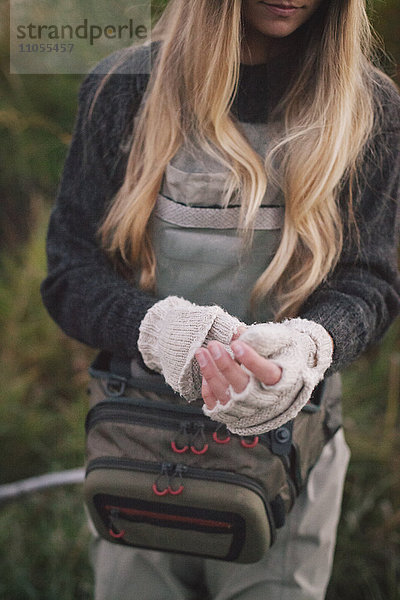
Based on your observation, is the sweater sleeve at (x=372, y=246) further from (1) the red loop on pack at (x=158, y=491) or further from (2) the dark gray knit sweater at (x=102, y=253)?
(1) the red loop on pack at (x=158, y=491)

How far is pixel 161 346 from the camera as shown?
1244mm

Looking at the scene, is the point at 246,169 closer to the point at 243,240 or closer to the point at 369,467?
the point at 243,240

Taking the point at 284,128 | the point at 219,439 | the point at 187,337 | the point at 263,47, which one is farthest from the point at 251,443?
the point at 263,47

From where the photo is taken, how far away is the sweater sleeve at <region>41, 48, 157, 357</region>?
1.42 metres

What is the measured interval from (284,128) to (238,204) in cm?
20

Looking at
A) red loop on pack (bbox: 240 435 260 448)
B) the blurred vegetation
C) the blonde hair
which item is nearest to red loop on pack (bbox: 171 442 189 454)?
red loop on pack (bbox: 240 435 260 448)

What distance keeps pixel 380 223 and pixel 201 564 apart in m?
0.93

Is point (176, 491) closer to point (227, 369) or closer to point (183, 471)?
point (183, 471)

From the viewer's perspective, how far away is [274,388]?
1.02 m

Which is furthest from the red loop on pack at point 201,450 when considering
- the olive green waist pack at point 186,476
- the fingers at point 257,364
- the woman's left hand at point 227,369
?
the fingers at point 257,364

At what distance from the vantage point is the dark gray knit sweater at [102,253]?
1.35 meters

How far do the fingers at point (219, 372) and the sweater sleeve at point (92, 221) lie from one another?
34 cm

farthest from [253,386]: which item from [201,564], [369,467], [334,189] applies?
[369,467]

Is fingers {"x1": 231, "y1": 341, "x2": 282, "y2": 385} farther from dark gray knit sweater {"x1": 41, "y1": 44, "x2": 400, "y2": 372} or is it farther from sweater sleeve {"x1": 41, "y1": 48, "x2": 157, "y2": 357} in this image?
sweater sleeve {"x1": 41, "y1": 48, "x2": 157, "y2": 357}
